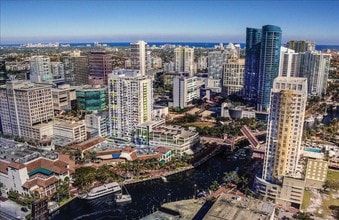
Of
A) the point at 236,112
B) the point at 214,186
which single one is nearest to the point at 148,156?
the point at 214,186

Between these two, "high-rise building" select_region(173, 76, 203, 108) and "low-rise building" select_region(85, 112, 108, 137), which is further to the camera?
"high-rise building" select_region(173, 76, 203, 108)

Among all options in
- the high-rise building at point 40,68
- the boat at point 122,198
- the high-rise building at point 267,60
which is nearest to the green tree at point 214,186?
the boat at point 122,198

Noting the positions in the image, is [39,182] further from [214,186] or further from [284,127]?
[284,127]

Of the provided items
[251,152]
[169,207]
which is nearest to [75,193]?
[169,207]

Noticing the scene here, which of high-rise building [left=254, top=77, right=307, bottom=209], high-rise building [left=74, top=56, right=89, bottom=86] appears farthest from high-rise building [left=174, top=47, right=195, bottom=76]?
high-rise building [left=254, top=77, right=307, bottom=209]

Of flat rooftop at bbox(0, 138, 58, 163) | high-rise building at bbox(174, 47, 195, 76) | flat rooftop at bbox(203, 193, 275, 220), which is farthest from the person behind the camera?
high-rise building at bbox(174, 47, 195, 76)

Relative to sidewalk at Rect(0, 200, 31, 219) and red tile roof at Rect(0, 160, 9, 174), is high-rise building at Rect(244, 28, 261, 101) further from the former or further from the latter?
sidewalk at Rect(0, 200, 31, 219)

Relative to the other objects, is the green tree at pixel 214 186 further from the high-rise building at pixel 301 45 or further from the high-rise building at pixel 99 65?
the high-rise building at pixel 301 45
